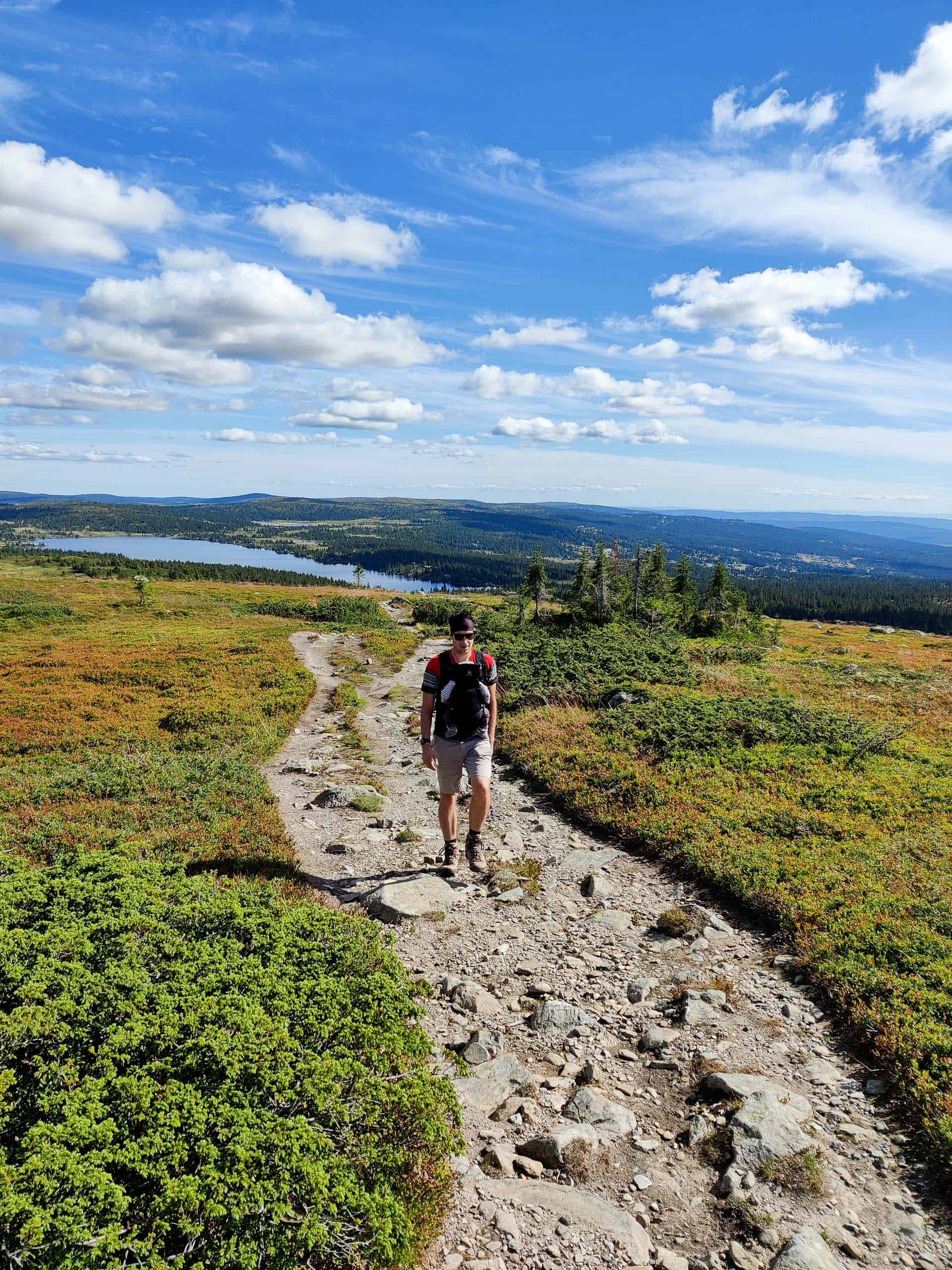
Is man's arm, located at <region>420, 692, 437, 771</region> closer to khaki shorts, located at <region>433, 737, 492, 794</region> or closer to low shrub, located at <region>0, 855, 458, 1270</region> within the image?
khaki shorts, located at <region>433, 737, 492, 794</region>

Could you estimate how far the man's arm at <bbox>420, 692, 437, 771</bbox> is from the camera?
9172mm

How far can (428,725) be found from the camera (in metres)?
9.31

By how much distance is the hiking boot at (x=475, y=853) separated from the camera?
9.88 m

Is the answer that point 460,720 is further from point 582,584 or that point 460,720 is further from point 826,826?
point 582,584

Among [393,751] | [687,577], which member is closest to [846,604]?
→ [687,577]

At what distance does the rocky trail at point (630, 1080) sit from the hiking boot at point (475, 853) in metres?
0.19

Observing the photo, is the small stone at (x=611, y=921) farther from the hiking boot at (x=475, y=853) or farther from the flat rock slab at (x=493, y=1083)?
the flat rock slab at (x=493, y=1083)

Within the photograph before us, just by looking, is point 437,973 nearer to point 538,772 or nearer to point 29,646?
point 538,772

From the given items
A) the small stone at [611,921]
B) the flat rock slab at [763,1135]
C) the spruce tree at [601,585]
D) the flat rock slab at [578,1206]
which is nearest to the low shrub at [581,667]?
the small stone at [611,921]

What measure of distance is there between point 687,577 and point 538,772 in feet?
201

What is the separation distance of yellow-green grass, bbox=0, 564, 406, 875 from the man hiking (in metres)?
3.05

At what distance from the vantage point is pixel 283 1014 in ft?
16.0

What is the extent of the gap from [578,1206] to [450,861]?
18.1ft

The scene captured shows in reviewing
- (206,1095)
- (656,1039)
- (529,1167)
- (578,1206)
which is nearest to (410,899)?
(656,1039)
